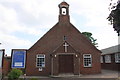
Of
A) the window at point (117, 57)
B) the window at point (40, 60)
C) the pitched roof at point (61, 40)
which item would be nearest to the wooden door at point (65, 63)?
the pitched roof at point (61, 40)

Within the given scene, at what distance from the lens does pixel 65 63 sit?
23109 millimetres

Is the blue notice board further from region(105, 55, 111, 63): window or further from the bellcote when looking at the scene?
region(105, 55, 111, 63): window

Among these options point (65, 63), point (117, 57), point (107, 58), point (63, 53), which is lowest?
point (65, 63)

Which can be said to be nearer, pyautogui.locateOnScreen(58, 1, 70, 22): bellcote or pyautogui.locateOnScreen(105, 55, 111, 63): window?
pyautogui.locateOnScreen(58, 1, 70, 22): bellcote

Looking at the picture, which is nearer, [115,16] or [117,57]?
[115,16]

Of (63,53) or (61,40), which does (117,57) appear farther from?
(63,53)

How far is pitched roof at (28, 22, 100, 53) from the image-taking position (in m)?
24.0

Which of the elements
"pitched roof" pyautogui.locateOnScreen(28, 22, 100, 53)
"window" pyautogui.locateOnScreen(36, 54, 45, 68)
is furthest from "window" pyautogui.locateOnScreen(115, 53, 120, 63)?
"window" pyautogui.locateOnScreen(36, 54, 45, 68)

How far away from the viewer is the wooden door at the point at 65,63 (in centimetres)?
2291

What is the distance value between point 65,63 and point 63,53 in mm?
1920

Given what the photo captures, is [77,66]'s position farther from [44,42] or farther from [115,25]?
[115,25]

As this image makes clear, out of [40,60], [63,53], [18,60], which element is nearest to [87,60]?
[63,53]

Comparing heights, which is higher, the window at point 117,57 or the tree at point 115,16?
the tree at point 115,16

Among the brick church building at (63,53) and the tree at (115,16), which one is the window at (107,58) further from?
the tree at (115,16)
